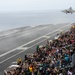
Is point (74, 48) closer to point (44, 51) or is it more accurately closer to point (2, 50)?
point (44, 51)

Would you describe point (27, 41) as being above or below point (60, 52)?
below

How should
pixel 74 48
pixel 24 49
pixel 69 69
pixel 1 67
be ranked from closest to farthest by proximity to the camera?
pixel 69 69 < pixel 74 48 < pixel 1 67 < pixel 24 49

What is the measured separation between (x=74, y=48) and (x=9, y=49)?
23839 millimetres

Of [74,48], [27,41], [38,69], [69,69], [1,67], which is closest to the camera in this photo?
[69,69]

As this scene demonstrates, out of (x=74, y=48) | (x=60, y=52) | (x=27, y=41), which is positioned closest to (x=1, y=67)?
(x=60, y=52)

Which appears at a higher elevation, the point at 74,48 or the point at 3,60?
the point at 74,48

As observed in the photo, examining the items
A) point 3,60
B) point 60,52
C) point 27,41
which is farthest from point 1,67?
point 27,41

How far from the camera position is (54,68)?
81.3ft

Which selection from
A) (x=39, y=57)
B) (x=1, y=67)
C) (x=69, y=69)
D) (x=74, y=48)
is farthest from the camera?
(x=1, y=67)

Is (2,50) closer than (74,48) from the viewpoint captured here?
No

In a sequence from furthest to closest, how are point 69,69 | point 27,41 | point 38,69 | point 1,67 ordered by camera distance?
1. point 27,41
2. point 1,67
3. point 38,69
4. point 69,69

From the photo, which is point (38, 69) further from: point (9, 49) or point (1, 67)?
point (9, 49)

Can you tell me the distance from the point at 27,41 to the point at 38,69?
34.2 m

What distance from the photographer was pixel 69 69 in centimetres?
2436
